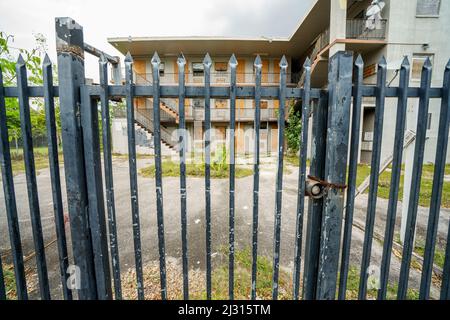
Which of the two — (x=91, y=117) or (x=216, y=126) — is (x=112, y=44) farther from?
(x=91, y=117)

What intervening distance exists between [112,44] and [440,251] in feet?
62.0

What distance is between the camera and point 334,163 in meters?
1.30

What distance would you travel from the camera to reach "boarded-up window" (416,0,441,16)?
10242mm

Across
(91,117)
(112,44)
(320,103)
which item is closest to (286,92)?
(320,103)

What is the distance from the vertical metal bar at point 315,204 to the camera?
1371 mm

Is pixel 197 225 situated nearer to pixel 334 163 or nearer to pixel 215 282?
pixel 215 282

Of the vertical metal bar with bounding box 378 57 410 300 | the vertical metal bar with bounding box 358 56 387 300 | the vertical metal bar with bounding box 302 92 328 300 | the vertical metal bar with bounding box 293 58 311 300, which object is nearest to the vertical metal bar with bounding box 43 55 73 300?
the vertical metal bar with bounding box 293 58 311 300

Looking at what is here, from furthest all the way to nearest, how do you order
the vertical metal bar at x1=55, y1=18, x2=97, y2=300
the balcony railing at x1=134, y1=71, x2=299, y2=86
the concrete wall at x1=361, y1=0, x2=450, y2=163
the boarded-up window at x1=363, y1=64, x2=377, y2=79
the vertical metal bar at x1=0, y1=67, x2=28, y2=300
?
the balcony railing at x1=134, y1=71, x2=299, y2=86 → the boarded-up window at x1=363, y1=64, x2=377, y2=79 → the concrete wall at x1=361, y1=0, x2=450, y2=163 → the vertical metal bar at x1=0, y1=67, x2=28, y2=300 → the vertical metal bar at x1=55, y1=18, x2=97, y2=300

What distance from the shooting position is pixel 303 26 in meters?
13.0

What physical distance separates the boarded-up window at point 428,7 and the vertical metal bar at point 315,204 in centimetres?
1420

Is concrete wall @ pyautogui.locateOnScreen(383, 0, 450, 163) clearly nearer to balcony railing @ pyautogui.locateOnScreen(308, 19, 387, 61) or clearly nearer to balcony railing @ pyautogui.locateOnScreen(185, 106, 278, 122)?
balcony railing @ pyautogui.locateOnScreen(308, 19, 387, 61)

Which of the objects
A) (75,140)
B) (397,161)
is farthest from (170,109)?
(397,161)

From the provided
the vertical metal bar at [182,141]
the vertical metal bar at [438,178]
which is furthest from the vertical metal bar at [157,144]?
the vertical metal bar at [438,178]

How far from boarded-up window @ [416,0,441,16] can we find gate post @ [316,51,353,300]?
14.1 m
